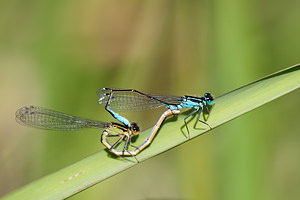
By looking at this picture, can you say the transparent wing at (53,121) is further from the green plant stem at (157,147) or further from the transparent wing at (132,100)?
the green plant stem at (157,147)

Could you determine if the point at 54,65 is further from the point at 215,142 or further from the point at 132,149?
the point at 215,142

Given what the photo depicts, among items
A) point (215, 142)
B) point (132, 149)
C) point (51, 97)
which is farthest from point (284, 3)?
point (51, 97)

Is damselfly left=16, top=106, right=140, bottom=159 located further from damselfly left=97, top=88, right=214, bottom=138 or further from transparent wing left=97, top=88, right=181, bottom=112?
transparent wing left=97, top=88, right=181, bottom=112

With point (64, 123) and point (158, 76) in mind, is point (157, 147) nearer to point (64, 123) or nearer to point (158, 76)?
point (64, 123)

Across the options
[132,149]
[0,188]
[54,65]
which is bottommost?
[0,188]

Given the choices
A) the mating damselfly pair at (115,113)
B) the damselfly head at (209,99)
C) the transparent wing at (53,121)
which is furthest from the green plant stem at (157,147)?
the transparent wing at (53,121)

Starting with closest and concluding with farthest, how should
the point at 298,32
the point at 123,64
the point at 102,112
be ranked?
the point at 298,32 < the point at 102,112 < the point at 123,64

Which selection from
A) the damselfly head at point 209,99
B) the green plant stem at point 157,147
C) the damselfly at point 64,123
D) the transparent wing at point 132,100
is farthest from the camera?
the transparent wing at point 132,100

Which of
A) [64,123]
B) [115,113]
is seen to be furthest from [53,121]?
[115,113]

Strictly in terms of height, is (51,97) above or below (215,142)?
above
